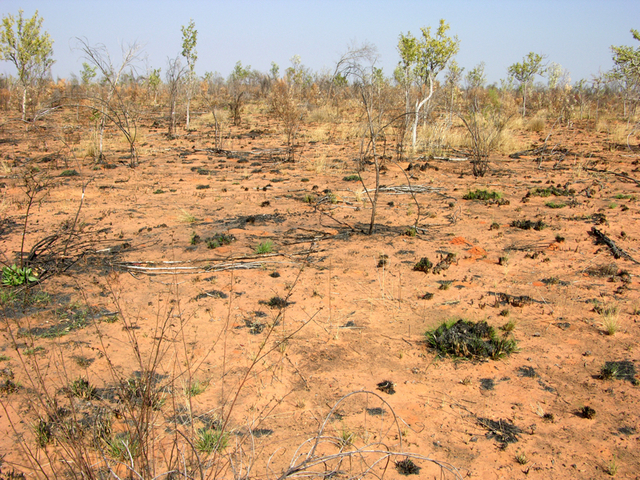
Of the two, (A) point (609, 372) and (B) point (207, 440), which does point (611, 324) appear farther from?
(B) point (207, 440)

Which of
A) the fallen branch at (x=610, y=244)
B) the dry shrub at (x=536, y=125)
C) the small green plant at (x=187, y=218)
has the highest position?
the dry shrub at (x=536, y=125)

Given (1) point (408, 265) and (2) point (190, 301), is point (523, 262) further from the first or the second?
(2) point (190, 301)

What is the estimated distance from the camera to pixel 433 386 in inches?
150

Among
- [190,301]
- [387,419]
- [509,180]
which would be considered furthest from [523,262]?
[509,180]

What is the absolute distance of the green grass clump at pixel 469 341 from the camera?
422 centimetres

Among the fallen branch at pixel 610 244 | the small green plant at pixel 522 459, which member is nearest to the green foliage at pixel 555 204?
the fallen branch at pixel 610 244

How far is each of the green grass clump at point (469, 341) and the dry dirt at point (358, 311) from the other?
0.35ft

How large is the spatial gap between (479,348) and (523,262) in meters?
2.63

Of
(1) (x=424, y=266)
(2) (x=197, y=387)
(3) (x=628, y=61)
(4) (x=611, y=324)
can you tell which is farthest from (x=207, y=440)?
(3) (x=628, y=61)

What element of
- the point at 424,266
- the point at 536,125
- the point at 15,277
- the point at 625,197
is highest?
the point at 536,125

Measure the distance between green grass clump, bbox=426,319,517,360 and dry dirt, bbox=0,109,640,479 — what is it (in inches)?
4.2

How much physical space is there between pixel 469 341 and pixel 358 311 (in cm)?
134

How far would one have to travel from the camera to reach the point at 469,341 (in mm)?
4277

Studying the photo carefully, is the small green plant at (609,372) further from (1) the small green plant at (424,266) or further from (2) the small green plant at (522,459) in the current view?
(1) the small green plant at (424,266)
